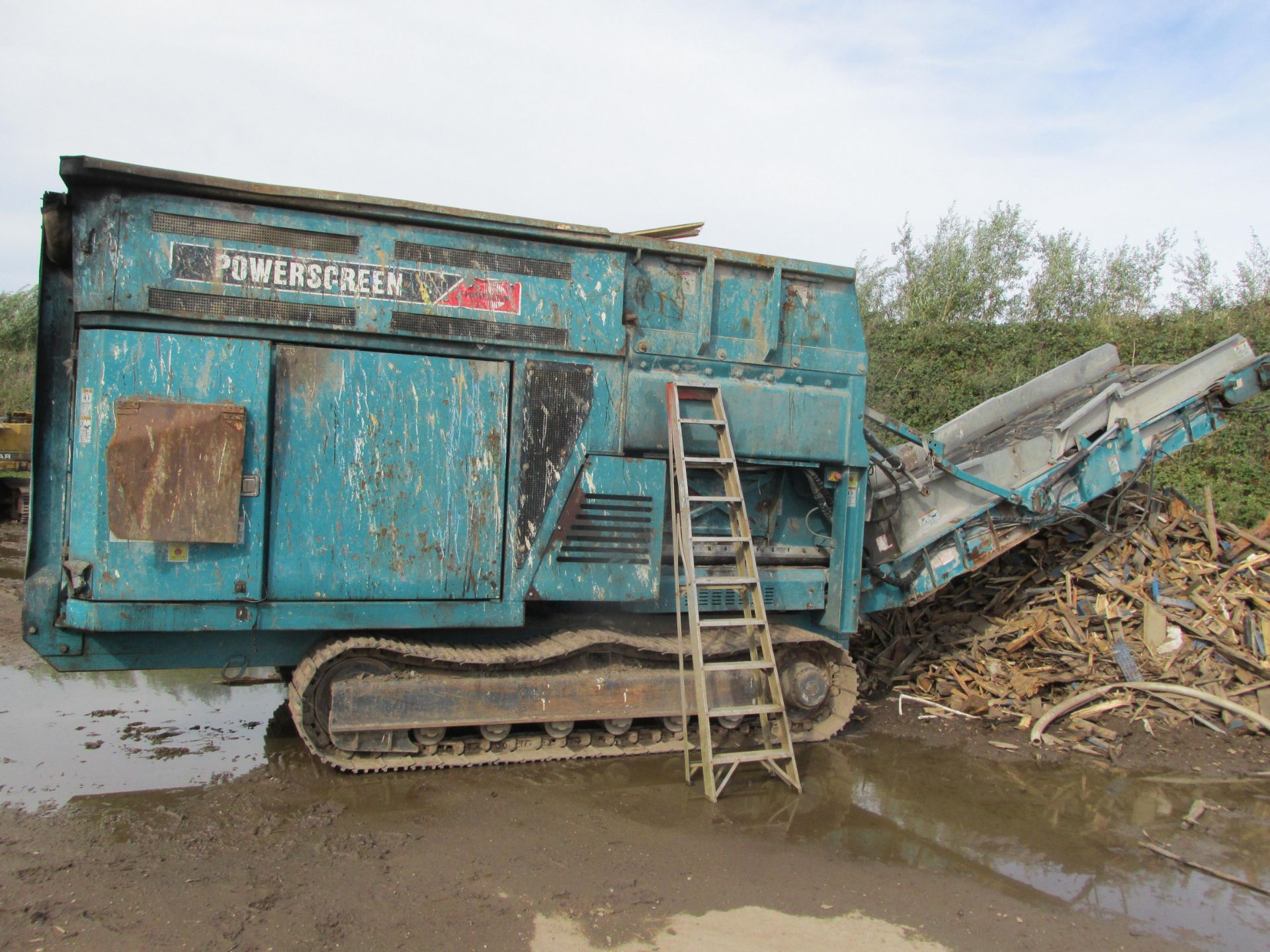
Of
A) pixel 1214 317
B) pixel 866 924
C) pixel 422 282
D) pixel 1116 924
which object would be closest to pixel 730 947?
pixel 866 924

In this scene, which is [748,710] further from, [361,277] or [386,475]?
[361,277]

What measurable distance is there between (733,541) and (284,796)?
9.21 feet

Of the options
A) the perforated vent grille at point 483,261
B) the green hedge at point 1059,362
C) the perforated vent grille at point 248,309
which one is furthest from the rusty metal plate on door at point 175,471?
the green hedge at point 1059,362

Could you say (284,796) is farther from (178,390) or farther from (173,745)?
(178,390)

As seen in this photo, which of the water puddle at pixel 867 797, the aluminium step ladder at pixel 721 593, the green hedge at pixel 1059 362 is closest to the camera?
the water puddle at pixel 867 797

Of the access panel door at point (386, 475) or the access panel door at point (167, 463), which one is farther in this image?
the access panel door at point (386, 475)

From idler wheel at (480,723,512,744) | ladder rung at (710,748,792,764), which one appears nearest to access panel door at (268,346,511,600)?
idler wheel at (480,723,512,744)

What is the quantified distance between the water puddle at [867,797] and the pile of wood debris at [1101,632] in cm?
79

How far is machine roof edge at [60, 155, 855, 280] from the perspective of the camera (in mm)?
4504

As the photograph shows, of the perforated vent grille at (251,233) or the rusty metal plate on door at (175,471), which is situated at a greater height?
the perforated vent grille at (251,233)

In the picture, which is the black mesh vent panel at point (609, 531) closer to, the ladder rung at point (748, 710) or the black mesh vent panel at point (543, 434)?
the black mesh vent panel at point (543, 434)

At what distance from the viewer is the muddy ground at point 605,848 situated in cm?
351

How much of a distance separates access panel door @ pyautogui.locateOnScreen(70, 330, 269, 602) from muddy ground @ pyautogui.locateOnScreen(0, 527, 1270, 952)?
45.7 inches

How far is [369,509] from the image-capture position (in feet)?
16.1
